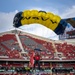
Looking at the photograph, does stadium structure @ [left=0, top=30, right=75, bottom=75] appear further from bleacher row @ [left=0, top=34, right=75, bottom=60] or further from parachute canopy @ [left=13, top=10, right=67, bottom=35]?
parachute canopy @ [left=13, top=10, right=67, bottom=35]

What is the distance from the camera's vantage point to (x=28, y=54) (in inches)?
1943

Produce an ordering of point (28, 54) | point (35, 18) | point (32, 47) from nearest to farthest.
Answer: point (35, 18)
point (28, 54)
point (32, 47)

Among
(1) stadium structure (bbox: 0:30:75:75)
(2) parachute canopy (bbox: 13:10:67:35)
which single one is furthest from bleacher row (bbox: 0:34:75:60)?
(2) parachute canopy (bbox: 13:10:67:35)

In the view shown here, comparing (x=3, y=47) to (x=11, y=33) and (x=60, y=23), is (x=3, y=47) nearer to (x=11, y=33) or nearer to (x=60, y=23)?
(x=11, y=33)

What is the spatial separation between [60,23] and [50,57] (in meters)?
8.58

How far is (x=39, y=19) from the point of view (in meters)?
43.1

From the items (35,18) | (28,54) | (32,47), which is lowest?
(28,54)

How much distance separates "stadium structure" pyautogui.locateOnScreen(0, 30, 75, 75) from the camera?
155ft

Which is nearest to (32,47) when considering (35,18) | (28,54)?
(28,54)

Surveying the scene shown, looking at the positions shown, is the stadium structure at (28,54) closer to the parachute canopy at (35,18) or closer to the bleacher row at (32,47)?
the bleacher row at (32,47)

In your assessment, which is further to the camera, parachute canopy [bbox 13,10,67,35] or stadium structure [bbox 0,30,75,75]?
stadium structure [bbox 0,30,75,75]

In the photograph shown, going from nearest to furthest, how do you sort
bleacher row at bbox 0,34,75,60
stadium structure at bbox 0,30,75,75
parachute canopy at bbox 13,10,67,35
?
1. parachute canopy at bbox 13,10,67,35
2. stadium structure at bbox 0,30,75,75
3. bleacher row at bbox 0,34,75,60

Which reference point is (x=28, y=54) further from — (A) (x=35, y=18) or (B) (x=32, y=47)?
(A) (x=35, y=18)

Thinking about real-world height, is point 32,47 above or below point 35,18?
below
